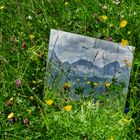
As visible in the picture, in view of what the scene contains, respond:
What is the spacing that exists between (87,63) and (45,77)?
0.21 metres

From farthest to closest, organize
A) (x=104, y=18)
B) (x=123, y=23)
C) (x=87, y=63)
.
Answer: (x=104, y=18) → (x=123, y=23) → (x=87, y=63)

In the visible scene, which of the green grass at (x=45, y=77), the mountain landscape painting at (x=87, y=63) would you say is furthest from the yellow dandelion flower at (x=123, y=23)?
the mountain landscape painting at (x=87, y=63)

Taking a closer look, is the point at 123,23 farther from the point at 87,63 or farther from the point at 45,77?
the point at 45,77

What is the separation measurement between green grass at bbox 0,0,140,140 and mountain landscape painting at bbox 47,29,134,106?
65 mm

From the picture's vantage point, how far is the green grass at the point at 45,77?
2146 mm

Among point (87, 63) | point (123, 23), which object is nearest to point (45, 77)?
point (87, 63)

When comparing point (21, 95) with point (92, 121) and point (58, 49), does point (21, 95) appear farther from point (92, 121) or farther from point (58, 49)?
point (92, 121)

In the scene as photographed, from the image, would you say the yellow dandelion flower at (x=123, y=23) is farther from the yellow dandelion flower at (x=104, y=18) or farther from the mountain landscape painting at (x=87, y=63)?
the mountain landscape painting at (x=87, y=63)

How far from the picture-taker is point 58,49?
7.80 feet

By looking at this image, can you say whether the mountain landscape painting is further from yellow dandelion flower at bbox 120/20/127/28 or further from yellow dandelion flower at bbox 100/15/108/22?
yellow dandelion flower at bbox 100/15/108/22

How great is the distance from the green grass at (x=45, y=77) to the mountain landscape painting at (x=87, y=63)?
0.07 metres

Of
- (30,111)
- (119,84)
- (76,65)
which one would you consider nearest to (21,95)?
(30,111)

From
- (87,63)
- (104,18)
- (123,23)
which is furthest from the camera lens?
(104,18)

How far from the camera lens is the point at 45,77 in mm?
2377
